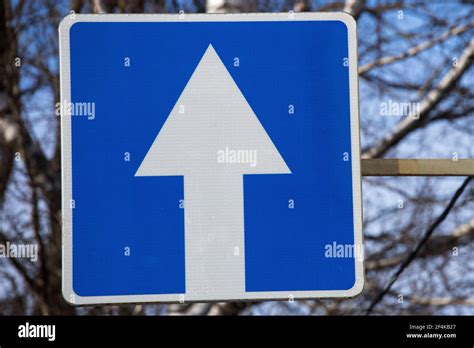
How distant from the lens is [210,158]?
2594 mm

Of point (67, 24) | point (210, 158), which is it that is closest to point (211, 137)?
point (210, 158)

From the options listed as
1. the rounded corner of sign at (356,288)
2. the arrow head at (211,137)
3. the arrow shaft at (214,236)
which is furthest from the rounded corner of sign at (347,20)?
the rounded corner of sign at (356,288)

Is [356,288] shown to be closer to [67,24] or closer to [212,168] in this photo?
[212,168]

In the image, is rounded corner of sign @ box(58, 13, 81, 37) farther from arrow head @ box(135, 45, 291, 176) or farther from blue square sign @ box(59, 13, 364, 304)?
arrow head @ box(135, 45, 291, 176)

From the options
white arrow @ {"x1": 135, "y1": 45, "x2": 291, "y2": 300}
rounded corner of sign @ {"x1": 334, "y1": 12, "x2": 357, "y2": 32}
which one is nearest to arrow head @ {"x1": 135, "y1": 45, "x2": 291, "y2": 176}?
white arrow @ {"x1": 135, "y1": 45, "x2": 291, "y2": 300}

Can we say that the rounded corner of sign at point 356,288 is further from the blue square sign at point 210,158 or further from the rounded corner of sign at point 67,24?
the rounded corner of sign at point 67,24

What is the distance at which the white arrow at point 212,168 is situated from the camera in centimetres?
257

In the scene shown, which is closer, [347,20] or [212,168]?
[212,168]

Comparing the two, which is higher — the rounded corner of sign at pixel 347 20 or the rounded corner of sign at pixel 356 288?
the rounded corner of sign at pixel 347 20

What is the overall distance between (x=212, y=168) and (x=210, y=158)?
3cm

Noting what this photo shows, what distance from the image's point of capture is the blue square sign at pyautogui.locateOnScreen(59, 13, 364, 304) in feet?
8.47

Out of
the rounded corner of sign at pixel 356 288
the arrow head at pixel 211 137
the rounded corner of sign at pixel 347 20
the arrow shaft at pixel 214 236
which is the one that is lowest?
the rounded corner of sign at pixel 356 288

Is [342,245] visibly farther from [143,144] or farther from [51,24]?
[51,24]
